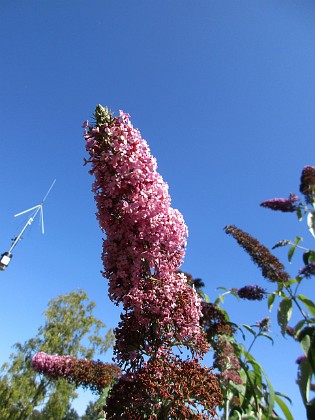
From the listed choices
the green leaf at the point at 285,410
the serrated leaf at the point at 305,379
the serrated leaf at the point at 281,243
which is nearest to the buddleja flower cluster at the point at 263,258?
the serrated leaf at the point at 281,243

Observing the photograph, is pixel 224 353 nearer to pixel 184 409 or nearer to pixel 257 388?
pixel 257 388

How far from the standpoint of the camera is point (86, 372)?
6.31m

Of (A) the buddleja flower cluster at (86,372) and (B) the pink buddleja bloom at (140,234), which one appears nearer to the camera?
(B) the pink buddleja bloom at (140,234)

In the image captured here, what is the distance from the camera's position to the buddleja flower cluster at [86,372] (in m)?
6.12

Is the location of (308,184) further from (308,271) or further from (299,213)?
(308,271)

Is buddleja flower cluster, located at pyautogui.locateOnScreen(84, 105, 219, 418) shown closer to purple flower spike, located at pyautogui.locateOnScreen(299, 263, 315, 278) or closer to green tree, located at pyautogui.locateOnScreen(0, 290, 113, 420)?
purple flower spike, located at pyautogui.locateOnScreen(299, 263, 315, 278)

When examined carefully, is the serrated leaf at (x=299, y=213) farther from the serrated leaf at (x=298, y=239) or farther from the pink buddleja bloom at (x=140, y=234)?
the pink buddleja bloom at (x=140, y=234)

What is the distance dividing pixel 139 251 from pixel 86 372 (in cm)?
488

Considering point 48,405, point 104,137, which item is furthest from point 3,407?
point 104,137

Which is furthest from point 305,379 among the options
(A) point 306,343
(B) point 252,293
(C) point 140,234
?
(C) point 140,234

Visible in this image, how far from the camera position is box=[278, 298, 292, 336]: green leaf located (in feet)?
9.23

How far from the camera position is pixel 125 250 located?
292 centimetres

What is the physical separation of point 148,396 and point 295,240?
2497 mm

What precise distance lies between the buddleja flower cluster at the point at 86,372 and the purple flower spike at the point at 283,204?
437cm
